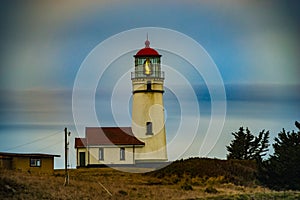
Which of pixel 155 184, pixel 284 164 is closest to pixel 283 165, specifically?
pixel 284 164

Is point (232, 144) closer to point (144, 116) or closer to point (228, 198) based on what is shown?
point (144, 116)

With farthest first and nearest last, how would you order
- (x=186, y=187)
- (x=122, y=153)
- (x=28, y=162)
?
(x=122, y=153)
(x=28, y=162)
(x=186, y=187)

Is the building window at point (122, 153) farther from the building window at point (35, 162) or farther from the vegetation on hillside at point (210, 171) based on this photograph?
the building window at point (35, 162)

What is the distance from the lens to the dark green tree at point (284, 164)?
33.5 metres

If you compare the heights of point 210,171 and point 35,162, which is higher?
point 35,162

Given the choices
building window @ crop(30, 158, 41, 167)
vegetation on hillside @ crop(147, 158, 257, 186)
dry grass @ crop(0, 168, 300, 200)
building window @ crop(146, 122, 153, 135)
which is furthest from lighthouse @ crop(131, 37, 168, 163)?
building window @ crop(30, 158, 41, 167)

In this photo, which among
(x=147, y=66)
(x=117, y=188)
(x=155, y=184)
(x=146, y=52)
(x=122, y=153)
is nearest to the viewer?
(x=117, y=188)

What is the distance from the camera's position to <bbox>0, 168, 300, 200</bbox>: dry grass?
29.7 meters

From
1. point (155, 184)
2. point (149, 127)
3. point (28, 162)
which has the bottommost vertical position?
point (155, 184)

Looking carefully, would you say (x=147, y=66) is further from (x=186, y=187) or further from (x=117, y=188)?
(x=117, y=188)

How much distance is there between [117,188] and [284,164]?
5.96 metres

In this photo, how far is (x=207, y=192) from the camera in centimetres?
3341

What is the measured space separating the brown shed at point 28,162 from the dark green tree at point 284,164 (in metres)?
8.87

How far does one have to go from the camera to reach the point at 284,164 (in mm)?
33562
